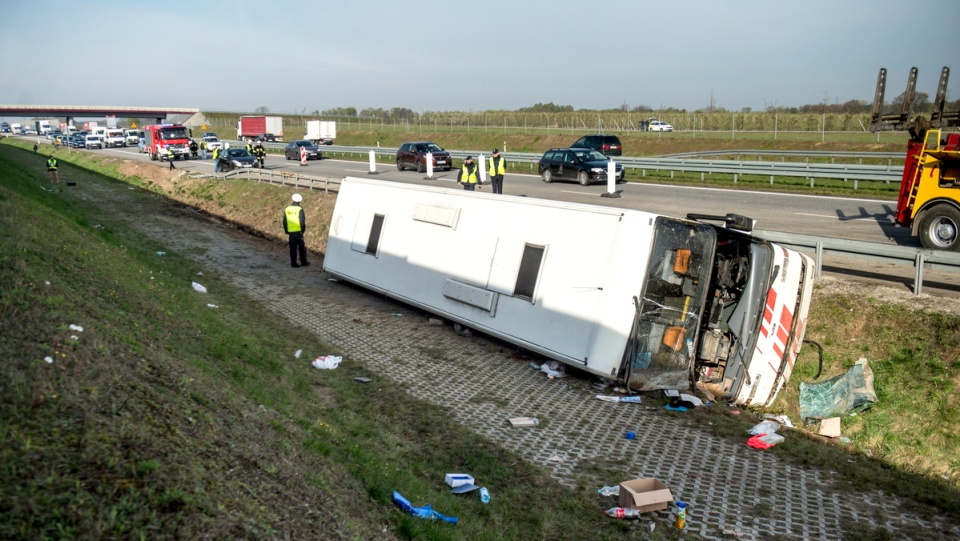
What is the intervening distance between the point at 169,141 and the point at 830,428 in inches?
1926

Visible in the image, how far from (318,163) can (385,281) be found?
33871 mm

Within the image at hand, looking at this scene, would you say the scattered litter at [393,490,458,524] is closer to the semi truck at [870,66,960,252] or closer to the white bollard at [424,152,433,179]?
the semi truck at [870,66,960,252]

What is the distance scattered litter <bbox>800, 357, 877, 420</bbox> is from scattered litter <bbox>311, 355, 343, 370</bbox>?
656cm

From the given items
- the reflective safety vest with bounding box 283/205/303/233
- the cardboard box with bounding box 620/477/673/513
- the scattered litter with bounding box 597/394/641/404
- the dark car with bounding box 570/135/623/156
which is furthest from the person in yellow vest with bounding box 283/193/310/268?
the dark car with bounding box 570/135/623/156

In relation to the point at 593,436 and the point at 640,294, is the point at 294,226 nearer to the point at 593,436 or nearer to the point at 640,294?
the point at 640,294

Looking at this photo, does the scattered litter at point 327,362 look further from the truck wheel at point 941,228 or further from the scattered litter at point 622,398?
the truck wheel at point 941,228

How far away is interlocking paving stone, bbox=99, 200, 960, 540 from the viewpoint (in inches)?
261

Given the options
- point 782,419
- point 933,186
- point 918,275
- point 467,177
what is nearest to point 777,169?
point 467,177

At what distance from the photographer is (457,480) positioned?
22.6 feet

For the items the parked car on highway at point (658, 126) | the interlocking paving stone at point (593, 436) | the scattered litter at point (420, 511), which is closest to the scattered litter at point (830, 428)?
the interlocking paving stone at point (593, 436)

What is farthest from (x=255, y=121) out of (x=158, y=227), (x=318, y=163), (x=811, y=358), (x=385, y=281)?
(x=811, y=358)

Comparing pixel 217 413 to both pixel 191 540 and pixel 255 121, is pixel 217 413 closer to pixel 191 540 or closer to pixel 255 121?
pixel 191 540

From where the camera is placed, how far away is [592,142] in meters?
38.8

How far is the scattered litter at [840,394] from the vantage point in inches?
376
